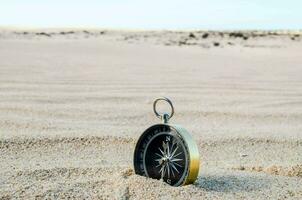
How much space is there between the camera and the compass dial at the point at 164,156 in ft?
6.94

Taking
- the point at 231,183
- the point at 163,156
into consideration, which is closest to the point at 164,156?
the point at 163,156

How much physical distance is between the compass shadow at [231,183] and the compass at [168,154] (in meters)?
0.10

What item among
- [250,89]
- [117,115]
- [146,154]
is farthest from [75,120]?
[250,89]

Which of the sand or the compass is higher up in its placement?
the compass

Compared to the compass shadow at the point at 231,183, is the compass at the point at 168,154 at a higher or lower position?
higher

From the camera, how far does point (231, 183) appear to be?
7.50 feet

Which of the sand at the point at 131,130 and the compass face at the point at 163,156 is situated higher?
the compass face at the point at 163,156

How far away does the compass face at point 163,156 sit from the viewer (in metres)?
2.12

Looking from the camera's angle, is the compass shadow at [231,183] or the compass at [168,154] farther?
the compass shadow at [231,183]

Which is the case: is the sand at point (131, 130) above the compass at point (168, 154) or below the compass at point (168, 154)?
below

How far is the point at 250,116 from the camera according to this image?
429 centimetres

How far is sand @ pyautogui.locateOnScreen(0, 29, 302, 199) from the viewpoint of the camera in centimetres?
219

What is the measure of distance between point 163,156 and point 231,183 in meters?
0.28

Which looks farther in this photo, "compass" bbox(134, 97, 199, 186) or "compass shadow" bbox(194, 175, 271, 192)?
"compass shadow" bbox(194, 175, 271, 192)
